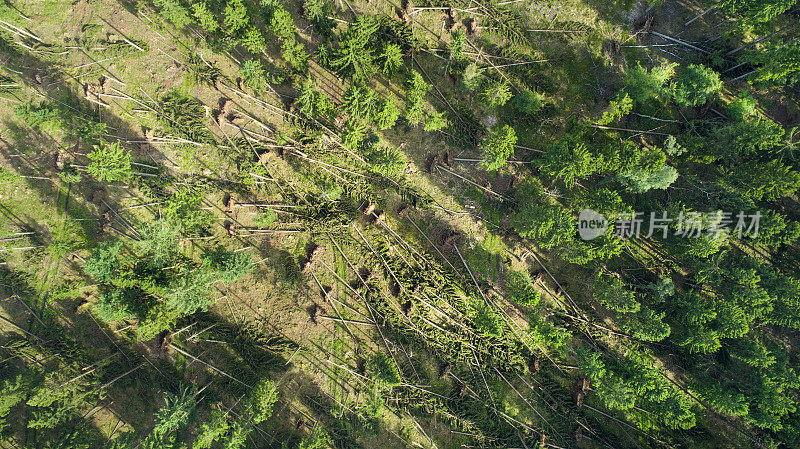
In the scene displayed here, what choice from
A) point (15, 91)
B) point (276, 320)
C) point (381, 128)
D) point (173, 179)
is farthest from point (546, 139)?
point (15, 91)

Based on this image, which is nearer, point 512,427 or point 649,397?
point 649,397

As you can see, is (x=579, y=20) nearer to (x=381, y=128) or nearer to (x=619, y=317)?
(x=381, y=128)

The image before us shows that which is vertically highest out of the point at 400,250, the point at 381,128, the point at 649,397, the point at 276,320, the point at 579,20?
the point at 579,20

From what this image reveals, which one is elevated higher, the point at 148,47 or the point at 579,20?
the point at 579,20

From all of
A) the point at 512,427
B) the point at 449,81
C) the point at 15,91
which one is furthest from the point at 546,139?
the point at 15,91

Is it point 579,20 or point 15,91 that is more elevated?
point 579,20

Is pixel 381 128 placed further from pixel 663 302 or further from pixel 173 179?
pixel 663 302
